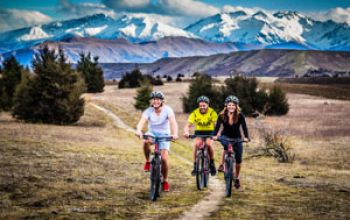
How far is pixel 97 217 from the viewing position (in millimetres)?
10234

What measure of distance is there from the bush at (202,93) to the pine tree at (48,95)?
61.0 feet

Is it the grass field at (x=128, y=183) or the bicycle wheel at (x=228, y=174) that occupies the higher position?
the bicycle wheel at (x=228, y=174)

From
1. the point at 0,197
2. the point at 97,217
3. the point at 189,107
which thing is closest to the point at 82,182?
the point at 0,197

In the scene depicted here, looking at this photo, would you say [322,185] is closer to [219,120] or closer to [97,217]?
[219,120]

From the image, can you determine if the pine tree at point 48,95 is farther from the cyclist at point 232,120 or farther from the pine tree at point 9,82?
the cyclist at point 232,120

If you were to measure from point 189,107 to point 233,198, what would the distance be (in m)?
44.7

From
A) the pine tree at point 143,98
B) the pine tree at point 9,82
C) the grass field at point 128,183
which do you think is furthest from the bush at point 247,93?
the grass field at point 128,183

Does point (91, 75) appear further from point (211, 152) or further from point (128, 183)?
point (211, 152)

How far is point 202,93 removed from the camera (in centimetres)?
5603

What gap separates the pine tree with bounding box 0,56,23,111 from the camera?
172 feet

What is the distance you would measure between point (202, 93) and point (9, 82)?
2152cm

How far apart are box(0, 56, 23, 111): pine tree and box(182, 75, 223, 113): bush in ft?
63.3

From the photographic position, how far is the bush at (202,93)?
5512 centimetres

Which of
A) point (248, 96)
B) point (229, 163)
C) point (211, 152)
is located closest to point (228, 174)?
point (229, 163)
